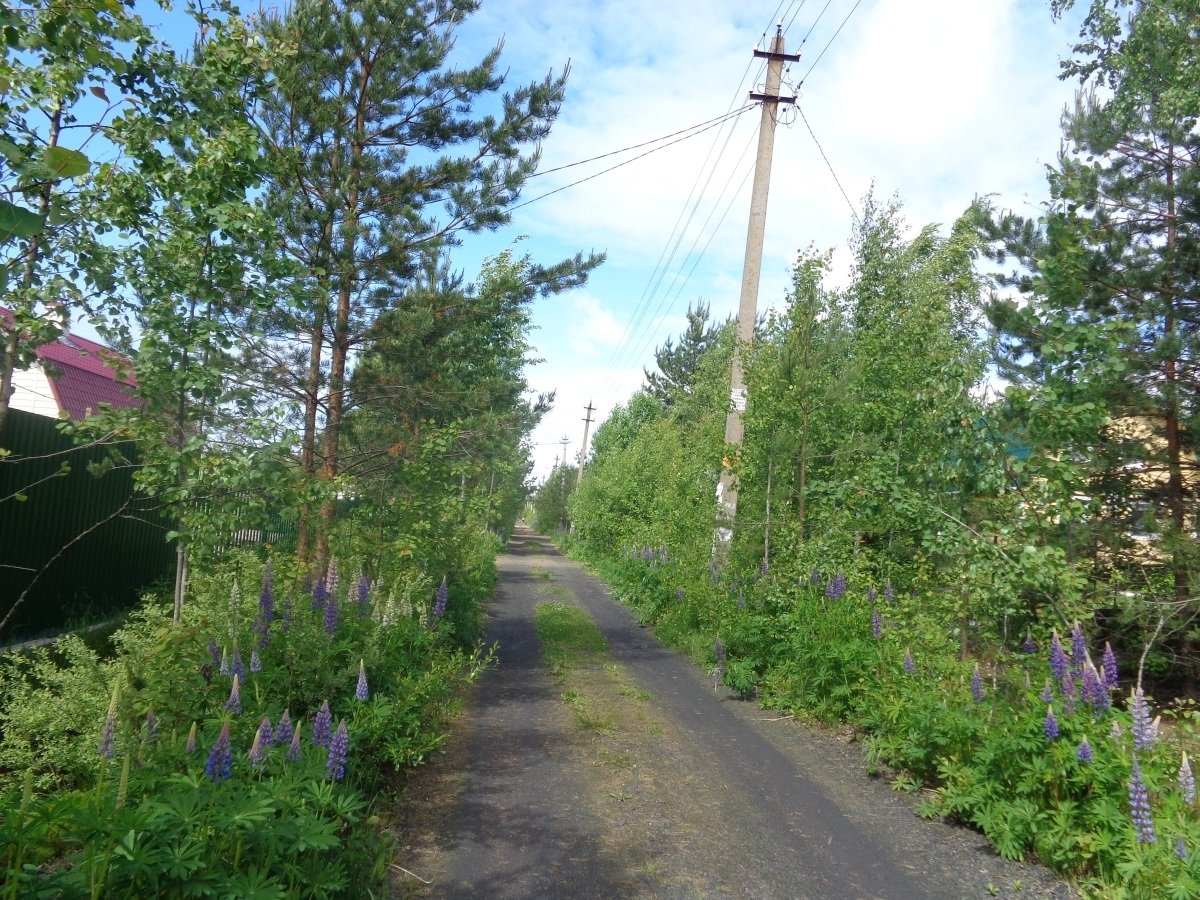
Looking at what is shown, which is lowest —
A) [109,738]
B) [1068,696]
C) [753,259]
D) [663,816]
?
[663,816]

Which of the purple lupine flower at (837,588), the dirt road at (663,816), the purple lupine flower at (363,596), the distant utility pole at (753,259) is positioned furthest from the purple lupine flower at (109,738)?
the distant utility pole at (753,259)

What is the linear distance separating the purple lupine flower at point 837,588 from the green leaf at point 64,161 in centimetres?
766


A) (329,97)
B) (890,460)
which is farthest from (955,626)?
(329,97)

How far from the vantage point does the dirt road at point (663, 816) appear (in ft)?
14.3

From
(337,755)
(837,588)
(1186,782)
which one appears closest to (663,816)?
(337,755)

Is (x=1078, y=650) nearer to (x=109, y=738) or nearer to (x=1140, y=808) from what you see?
(x=1140, y=808)

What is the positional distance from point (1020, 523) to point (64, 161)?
6359mm

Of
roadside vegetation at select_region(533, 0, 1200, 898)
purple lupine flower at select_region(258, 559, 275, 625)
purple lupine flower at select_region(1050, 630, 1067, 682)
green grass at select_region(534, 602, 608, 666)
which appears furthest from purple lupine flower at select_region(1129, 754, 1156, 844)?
green grass at select_region(534, 602, 608, 666)

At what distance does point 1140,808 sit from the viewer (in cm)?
409

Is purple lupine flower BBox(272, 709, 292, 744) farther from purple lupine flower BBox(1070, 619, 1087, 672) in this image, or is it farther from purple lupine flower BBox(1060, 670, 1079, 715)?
purple lupine flower BBox(1070, 619, 1087, 672)

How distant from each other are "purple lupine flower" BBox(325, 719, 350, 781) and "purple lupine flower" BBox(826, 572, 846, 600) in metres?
5.59

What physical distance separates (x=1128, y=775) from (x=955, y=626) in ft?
10.5

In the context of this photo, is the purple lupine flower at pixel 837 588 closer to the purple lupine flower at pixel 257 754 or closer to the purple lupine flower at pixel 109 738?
the purple lupine flower at pixel 257 754

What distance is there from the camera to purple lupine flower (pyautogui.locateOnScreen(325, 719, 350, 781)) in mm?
3988
